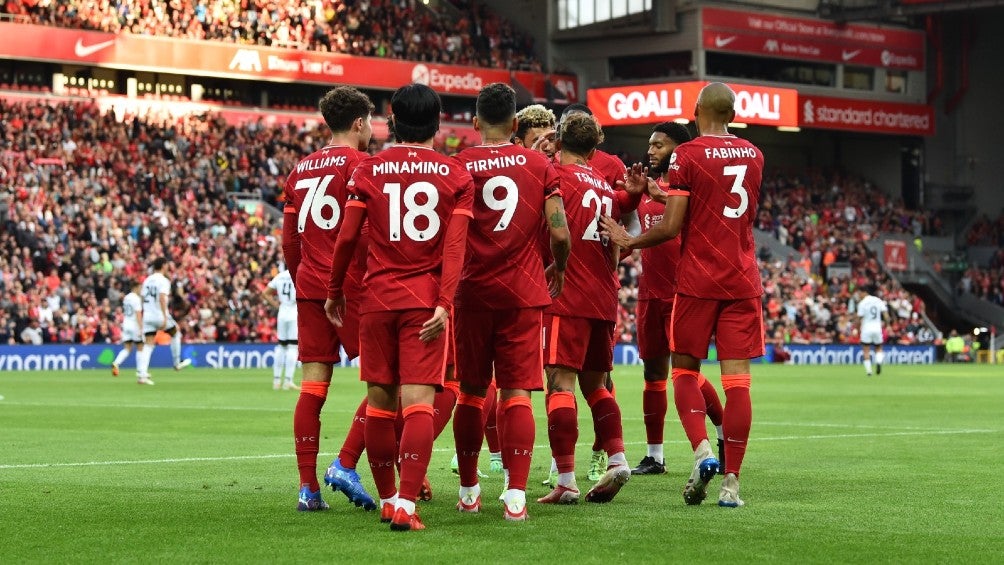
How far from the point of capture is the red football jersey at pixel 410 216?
28.9 ft

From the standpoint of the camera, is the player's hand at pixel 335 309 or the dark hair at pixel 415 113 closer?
the dark hair at pixel 415 113

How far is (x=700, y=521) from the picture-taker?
9.15m

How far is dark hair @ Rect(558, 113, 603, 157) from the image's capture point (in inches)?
419

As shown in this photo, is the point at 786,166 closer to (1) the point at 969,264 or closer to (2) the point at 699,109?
(1) the point at 969,264

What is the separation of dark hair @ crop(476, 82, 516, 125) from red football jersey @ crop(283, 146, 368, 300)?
3.01 ft

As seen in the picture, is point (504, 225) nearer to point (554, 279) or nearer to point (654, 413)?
point (554, 279)

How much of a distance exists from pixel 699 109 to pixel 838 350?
43.5 metres

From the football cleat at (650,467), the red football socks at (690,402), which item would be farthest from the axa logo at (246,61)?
the red football socks at (690,402)

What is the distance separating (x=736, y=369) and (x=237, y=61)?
4253 cm

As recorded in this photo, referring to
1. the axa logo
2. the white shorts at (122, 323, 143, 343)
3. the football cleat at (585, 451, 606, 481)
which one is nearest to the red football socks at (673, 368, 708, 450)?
the football cleat at (585, 451, 606, 481)

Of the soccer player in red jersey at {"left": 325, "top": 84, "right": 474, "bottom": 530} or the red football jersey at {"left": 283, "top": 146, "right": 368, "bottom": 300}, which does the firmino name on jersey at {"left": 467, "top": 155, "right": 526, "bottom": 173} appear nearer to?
the soccer player in red jersey at {"left": 325, "top": 84, "right": 474, "bottom": 530}

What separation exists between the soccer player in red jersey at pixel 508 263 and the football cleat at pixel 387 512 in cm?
62

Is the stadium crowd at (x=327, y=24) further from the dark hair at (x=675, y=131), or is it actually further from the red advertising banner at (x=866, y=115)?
the dark hair at (x=675, y=131)

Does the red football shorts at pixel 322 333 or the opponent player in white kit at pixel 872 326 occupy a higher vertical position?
the red football shorts at pixel 322 333
